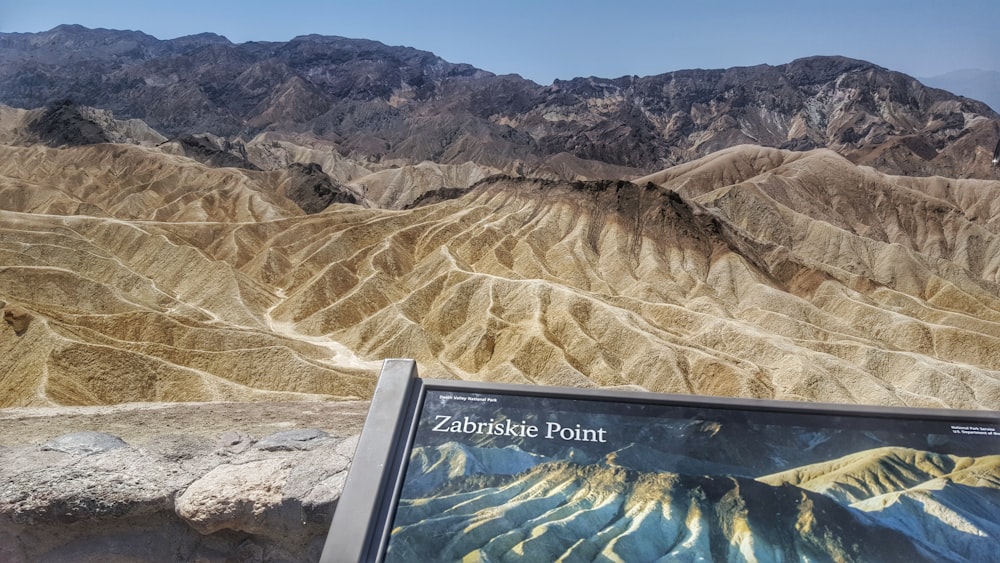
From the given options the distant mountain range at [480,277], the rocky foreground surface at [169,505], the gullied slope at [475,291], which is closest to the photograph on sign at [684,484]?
the distant mountain range at [480,277]

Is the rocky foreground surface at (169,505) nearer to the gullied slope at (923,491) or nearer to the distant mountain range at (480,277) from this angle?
the distant mountain range at (480,277)

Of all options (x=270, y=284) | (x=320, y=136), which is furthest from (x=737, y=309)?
(x=320, y=136)

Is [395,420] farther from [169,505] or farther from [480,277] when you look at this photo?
[480,277]

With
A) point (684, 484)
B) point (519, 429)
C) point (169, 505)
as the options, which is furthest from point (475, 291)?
point (684, 484)

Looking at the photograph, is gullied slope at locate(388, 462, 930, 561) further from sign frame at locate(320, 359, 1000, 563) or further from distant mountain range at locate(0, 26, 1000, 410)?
distant mountain range at locate(0, 26, 1000, 410)

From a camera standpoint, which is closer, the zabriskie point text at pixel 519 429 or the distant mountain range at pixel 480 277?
the zabriskie point text at pixel 519 429

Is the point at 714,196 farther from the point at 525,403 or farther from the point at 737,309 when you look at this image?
the point at 525,403
